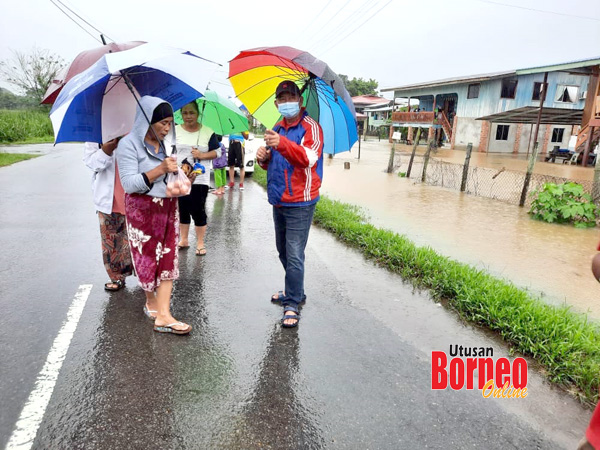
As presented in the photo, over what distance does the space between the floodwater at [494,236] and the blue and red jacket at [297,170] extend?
201cm

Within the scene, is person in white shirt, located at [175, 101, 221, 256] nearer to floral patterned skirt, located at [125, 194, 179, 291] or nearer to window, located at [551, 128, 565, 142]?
floral patterned skirt, located at [125, 194, 179, 291]

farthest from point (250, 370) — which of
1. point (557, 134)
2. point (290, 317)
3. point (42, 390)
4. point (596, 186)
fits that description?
point (557, 134)

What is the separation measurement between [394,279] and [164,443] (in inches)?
127

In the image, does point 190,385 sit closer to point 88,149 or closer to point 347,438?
point 347,438

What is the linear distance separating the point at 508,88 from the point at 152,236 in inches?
1190

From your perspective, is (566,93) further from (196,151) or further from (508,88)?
(196,151)

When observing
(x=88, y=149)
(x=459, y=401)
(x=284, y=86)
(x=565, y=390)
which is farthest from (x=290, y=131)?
(x=565, y=390)

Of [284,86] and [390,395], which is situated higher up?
[284,86]

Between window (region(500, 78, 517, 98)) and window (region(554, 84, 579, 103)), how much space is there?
98.2 inches

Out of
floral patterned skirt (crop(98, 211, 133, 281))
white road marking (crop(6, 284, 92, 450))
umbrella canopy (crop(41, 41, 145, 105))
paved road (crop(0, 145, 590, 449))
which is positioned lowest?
paved road (crop(0, 145, 590, 449))

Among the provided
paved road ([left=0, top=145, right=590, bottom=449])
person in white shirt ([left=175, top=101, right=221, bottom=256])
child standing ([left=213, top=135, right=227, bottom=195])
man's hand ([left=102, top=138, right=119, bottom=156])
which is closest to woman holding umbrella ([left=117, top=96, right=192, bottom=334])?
paved road ([left=0, top=145, right=590, bottom=449])

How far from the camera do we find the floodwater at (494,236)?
5.06 m

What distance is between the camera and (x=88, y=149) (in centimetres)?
372

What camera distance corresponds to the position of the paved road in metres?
2.34
